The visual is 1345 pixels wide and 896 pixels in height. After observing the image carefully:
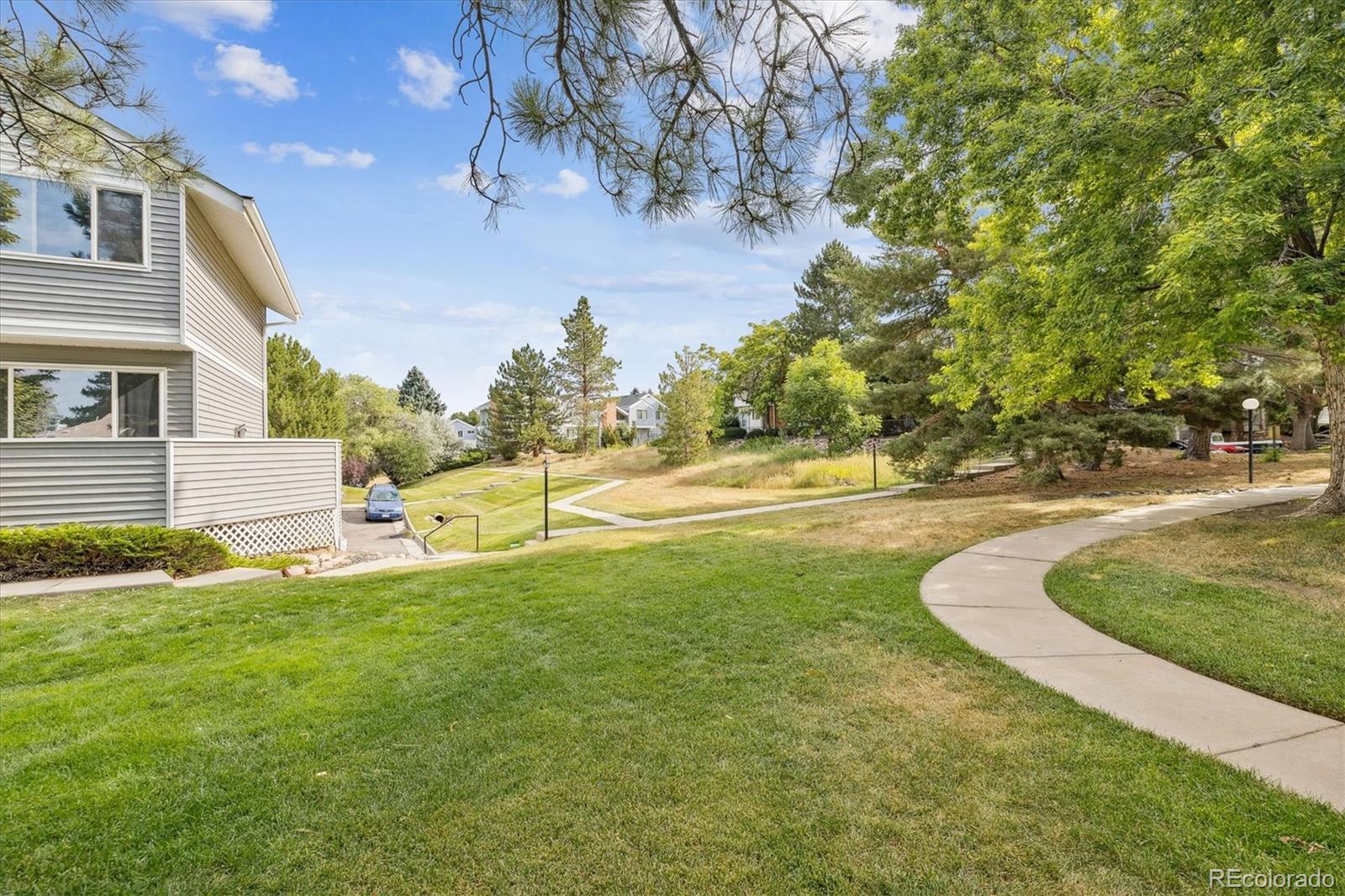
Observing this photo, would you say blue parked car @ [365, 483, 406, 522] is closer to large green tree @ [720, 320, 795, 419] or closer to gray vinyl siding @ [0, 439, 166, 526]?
gray vinyl siding @ [0, 439, 166, 526]

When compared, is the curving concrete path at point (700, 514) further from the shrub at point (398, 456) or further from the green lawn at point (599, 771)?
the shrub at point (398, 456)

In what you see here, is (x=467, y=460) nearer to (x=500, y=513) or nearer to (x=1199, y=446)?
(x=500, y=513)

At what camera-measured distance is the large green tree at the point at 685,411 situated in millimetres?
27188

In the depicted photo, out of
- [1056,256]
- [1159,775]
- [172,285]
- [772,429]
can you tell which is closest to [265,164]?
[172,285]

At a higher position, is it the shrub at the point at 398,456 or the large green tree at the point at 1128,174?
the large green tree at the point at 1128,174

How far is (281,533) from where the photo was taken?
10320 millimetres

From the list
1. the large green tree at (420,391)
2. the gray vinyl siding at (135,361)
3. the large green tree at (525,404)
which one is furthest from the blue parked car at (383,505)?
the large green tree at (420,391)

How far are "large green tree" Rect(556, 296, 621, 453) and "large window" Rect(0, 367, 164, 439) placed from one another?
31561mm

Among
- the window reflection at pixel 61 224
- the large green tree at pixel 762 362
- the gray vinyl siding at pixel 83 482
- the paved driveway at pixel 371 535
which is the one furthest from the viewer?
the large green tree at pixel 762 362

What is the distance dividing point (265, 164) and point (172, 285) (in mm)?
5190

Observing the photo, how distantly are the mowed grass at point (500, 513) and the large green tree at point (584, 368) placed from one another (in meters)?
9.04

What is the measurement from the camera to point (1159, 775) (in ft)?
7.67

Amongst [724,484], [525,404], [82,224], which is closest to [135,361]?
[82,224]

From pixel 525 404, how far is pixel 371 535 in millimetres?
22831
